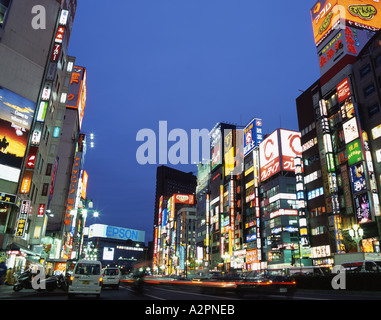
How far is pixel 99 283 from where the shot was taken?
57.7 ft

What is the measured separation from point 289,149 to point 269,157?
5.09 meters

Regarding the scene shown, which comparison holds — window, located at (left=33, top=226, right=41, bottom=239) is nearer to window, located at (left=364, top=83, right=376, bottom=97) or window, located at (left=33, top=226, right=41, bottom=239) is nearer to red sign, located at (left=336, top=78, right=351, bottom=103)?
red sign, located at (left=336, top=78, right=351, bottom=103)

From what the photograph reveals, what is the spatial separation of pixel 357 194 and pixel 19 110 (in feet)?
148

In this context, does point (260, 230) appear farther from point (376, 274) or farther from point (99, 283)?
point (99, 283)

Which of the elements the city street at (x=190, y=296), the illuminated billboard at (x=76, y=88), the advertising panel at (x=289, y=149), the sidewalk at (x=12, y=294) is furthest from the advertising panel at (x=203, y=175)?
the sidewalk at (x=12, y=294)

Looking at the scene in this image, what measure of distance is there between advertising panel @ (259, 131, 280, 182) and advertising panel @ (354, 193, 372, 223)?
92.0 feet

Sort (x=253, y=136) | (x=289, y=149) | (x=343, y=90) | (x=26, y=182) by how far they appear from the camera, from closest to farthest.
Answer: (x=26, y=182), (x=343, y=90), (x=289, y=149), (x=253, y=136)

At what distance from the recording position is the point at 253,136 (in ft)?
280

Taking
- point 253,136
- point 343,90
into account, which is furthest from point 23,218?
point 253,136

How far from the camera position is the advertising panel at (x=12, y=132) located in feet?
116
